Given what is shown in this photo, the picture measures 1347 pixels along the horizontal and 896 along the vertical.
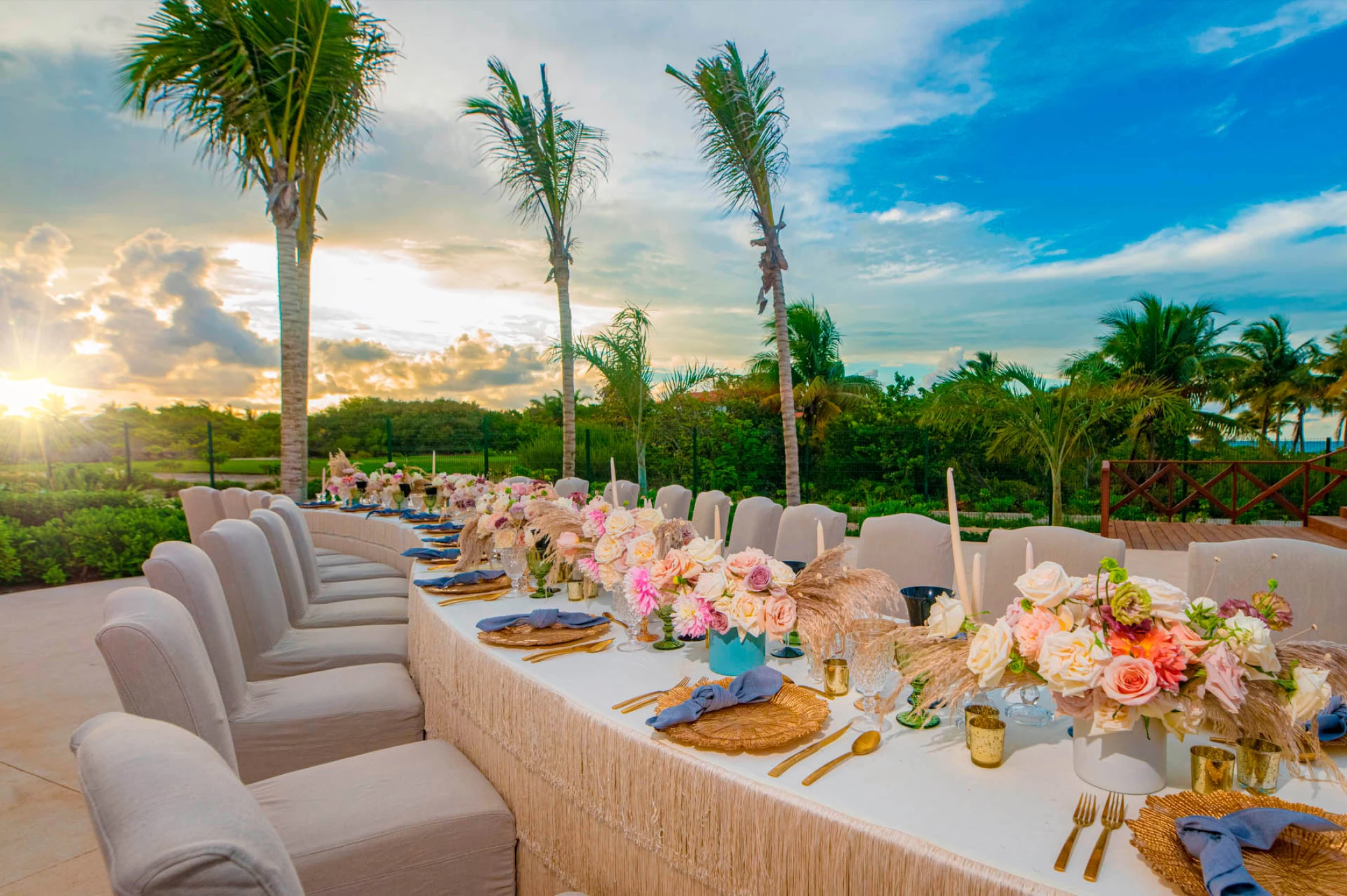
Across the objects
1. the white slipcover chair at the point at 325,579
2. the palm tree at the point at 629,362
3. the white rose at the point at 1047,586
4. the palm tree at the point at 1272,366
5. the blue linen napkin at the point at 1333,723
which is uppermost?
the palm tree at the point at 1272,366

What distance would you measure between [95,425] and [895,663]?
12001 millimetres

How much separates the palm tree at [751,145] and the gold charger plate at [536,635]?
6.12m

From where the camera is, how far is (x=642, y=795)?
1.29 metres

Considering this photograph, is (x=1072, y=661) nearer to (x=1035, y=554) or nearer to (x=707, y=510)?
(x=1035, y=554)

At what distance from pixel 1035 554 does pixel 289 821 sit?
245cm

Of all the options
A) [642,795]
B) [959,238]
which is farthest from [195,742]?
[959,238]

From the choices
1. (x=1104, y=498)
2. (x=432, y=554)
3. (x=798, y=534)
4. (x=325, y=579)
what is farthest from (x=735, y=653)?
(x=1104, y=498)

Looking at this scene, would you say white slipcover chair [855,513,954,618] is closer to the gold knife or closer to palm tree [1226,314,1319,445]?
the gold knife

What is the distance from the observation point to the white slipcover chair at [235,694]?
56.8 inches

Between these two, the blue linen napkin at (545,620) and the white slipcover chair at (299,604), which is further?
the white slipcover chair at (299,604)

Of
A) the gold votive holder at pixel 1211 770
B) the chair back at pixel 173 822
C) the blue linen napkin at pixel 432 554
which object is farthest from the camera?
the blue linen napkin at pixel 432 554

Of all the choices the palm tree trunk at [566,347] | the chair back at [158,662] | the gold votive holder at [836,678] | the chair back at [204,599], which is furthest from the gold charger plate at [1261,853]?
the palm tree trunk at [566,347]

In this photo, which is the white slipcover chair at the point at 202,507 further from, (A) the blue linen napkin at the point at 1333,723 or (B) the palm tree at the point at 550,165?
(A) the blue linen napkin at the point at 1333,723

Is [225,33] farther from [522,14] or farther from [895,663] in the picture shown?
[895,663]
